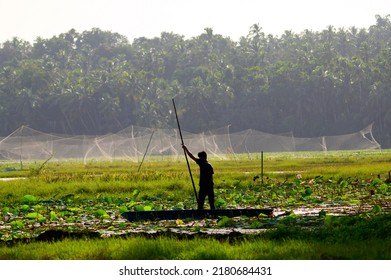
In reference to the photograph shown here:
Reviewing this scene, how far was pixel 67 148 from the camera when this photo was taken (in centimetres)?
7575

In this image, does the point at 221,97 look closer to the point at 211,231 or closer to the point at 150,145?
the point at 150,145

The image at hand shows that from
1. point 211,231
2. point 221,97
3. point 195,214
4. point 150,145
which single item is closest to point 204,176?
point 195,214

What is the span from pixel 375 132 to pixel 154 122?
25.5 m

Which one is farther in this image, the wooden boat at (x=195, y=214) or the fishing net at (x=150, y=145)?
the fishing net at (x=150, y=145)

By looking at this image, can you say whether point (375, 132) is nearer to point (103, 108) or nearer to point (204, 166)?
point (103, 108)

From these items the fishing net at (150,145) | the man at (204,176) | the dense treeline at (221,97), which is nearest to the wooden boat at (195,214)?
the man at (204,176)

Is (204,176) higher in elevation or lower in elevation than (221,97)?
lower

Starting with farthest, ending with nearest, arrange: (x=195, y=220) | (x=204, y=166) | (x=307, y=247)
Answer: (x=204, y=166) < (x=195, y=220) < (x=307, y=247)

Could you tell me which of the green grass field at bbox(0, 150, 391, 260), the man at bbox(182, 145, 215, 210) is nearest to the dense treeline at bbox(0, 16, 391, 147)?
Result: the green grass field at bbox(0, 150, 391, 260)

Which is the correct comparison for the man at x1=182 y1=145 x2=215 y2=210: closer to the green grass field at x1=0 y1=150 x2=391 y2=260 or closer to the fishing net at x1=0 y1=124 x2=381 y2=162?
the green grass field at x1=0 y1=150 x2=391 y2=260

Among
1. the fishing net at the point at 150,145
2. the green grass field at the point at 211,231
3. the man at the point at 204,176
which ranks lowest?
the green grass field at the point at 211,231

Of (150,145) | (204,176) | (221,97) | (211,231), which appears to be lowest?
(211,231)

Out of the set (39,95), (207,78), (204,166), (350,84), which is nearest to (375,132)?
(350,84)

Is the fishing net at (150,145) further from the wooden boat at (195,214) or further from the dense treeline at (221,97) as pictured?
the wooden boat at (195,214)
